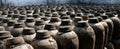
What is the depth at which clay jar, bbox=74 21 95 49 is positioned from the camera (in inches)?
83.0

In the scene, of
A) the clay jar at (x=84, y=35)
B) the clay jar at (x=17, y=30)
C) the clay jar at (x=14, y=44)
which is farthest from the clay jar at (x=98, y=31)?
the clay jar at (x=14, y=44)

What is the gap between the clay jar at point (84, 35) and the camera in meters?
2.11

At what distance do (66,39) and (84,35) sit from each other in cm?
32

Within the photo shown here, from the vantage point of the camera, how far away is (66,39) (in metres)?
1.86

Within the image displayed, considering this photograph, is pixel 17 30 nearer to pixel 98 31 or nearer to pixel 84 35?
pixel 84 35

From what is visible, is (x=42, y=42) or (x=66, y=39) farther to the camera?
(x=66, y=39)

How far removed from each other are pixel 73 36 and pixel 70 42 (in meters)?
0.07

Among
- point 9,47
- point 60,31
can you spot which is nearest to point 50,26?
point 60,31

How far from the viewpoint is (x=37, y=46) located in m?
1.60

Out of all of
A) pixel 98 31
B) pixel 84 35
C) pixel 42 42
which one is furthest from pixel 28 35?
pixel 98 31

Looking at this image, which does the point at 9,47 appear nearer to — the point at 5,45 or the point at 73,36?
the point at 5,45

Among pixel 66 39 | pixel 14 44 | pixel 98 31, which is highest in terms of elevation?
pixel 14 44

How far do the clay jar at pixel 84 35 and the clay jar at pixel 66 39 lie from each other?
0.59ft

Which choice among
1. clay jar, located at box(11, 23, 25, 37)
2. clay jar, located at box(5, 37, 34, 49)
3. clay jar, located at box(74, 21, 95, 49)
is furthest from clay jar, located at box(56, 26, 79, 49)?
clay jar, located at box(5, 37, 34, 49)
